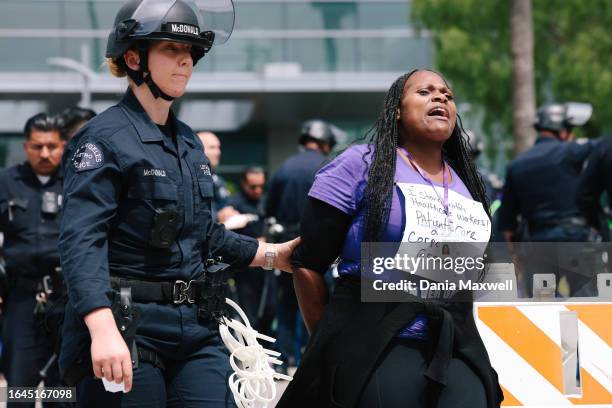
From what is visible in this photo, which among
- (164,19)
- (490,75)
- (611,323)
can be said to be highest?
(490,75)

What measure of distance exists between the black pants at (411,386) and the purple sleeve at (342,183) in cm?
49

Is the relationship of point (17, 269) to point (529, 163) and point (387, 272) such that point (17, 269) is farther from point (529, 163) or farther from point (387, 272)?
point (529, 163)

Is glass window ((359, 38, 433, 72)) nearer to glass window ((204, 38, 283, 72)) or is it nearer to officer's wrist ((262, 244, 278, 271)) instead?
glass window ((204, 38, 283, 72))

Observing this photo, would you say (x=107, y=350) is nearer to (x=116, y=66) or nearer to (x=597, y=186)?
(x=116, y=66)

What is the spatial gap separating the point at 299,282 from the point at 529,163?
4.93 metres

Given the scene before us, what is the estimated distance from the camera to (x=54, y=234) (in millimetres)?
5887

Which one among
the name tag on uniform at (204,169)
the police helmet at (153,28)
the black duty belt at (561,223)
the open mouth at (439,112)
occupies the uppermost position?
the police helmet at (153,28)

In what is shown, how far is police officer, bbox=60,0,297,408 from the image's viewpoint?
306 centimetres

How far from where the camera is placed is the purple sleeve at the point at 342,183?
3.41 m

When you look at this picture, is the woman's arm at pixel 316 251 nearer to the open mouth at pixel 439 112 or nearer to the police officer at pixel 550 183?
the open mouth at pixel 439 112

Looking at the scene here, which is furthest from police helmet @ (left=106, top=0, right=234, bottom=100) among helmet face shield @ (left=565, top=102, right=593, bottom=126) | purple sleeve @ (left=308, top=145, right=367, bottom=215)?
helmet face shield @ (left=565, top=102, right=593, bottom=126)

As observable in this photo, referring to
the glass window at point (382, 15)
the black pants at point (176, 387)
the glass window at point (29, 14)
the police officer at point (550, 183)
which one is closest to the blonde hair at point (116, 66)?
the black pants at point (176, 387)

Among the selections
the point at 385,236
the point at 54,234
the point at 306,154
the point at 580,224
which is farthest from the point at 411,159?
the point at 306,154

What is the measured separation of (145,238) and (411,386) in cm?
95
